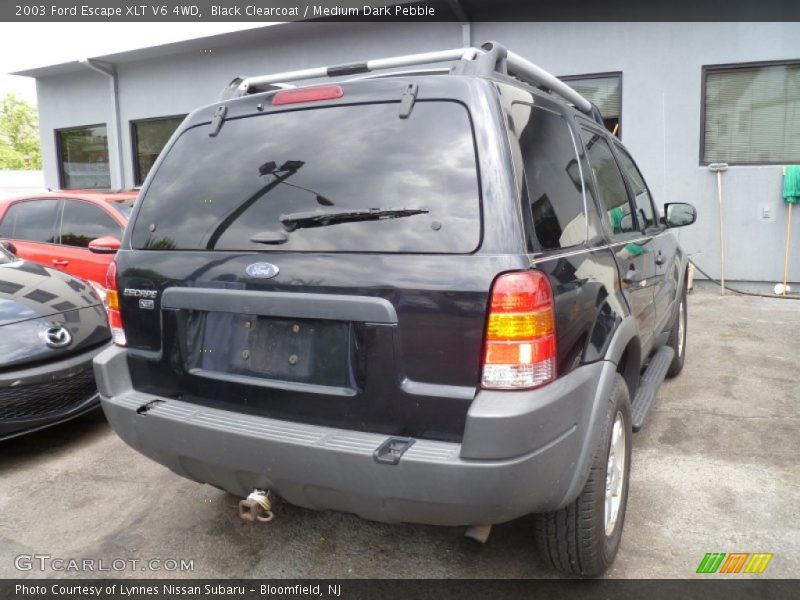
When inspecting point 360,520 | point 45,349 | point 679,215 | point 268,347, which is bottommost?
point 360,520

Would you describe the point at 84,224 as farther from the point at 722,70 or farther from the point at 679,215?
the point at 722,70

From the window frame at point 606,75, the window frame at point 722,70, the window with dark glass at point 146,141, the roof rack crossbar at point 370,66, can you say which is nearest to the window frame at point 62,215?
the roof rack crossbar at point 370,66


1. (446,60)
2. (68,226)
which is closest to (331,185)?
(446,60)

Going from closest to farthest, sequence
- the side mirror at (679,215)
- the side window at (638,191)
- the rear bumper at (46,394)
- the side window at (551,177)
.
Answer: the side window at (551,177) → the rear bumper at (46,394) → the side window at (638,191) → the side mirror at (679,215)

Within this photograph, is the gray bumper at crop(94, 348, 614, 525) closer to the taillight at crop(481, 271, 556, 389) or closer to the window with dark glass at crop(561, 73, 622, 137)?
the taillight at crop(481, 271, 556, 389)

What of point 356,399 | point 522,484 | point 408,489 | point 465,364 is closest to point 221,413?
point 356,399

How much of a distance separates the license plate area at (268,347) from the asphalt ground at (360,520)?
0.93 meters

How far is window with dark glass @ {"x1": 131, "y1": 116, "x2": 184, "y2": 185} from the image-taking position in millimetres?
11680

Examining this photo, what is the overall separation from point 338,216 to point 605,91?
24.7 ft

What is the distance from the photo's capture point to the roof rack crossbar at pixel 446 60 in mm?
2258

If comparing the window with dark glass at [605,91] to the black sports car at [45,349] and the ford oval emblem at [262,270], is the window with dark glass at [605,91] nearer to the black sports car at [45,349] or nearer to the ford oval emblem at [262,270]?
the black sports car at [45,349]

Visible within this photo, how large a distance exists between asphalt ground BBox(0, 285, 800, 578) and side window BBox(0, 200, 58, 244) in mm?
2744

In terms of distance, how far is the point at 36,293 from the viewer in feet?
12.8

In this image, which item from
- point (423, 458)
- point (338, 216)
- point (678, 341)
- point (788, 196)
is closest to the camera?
point (423, 458)
